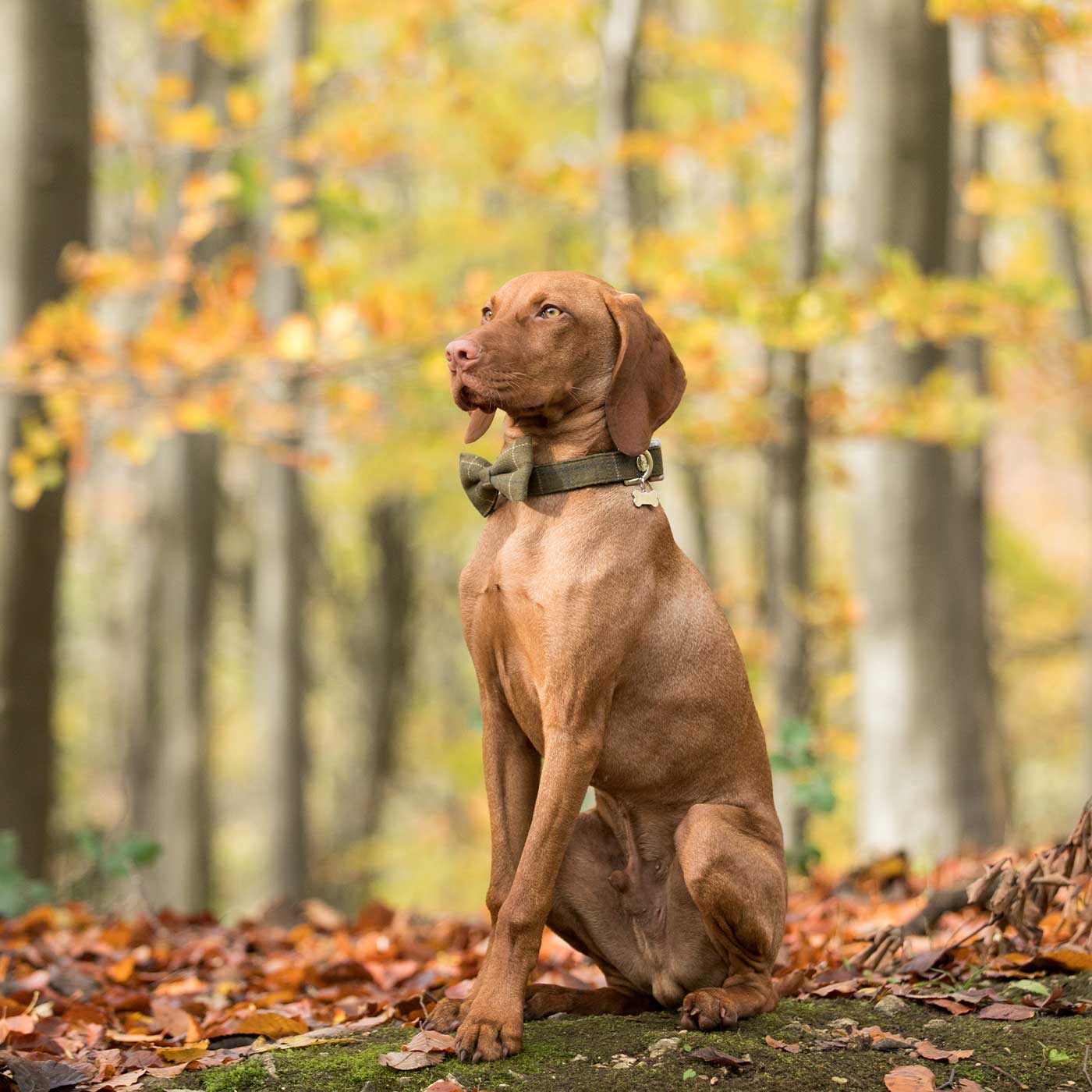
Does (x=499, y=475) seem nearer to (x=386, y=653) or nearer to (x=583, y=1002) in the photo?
(x=583, y=1002)

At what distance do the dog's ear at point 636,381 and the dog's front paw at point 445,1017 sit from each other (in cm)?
158

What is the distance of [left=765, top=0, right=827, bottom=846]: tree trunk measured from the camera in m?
8.78

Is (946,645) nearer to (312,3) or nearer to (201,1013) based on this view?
(201,1013)

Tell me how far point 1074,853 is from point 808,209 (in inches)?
218

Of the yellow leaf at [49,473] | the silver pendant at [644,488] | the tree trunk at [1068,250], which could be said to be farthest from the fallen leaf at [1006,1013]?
the tree trunk at [1068,250]

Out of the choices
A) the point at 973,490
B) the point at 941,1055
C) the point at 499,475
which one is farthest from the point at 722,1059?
the point at 973,490

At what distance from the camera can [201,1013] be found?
4.21 m

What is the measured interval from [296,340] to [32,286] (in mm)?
1647

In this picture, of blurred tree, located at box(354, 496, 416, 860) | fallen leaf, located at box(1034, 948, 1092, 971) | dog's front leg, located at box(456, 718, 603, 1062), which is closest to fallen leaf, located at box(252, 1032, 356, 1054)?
dog's front leg, located at box(456, 718, 603, 1062)

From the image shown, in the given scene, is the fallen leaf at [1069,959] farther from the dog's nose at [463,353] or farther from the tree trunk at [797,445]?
the tree trunk at [797,445]

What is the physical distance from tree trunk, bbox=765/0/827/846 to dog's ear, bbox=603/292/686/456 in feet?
16.4

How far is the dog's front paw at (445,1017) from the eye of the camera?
3.64m

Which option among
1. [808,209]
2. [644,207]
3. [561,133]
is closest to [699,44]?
[644,207]

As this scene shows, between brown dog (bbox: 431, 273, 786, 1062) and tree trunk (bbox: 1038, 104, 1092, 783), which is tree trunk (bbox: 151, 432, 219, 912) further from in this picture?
brown dog (bbox: 431, 273, 786, 1062)
